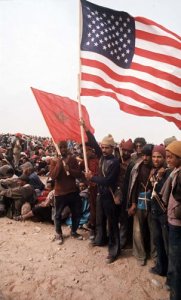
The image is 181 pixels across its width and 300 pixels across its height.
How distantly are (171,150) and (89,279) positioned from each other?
2.45m

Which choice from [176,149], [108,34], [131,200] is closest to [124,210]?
[131,200]

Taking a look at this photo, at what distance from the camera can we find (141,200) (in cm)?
476

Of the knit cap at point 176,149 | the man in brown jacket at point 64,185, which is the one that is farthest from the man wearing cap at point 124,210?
the knit cap at point 176,149

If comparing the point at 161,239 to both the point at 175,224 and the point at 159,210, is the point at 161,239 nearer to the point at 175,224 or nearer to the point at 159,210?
the point at 159,210

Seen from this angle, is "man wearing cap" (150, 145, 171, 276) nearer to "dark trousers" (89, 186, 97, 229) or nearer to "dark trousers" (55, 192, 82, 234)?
"dark trousers" (89, 186, 97, 229)

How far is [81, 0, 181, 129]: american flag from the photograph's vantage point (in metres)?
4.59

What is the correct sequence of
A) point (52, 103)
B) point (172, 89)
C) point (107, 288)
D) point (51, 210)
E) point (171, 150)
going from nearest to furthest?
point (171, 150), point (107, 288), point (172, 89), point (52, 103), point (51, 210)

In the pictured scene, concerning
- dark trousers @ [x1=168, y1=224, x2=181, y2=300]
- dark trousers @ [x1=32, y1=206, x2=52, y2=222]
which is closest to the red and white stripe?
dark trousers @ [x1=168, y1=224, x2=181, y2=300]

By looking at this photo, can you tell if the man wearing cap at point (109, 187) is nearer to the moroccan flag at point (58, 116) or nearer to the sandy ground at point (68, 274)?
the sandy ground at point (68, 274)

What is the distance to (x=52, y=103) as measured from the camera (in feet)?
18.0

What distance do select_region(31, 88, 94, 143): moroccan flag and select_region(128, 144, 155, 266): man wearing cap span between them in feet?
4.56

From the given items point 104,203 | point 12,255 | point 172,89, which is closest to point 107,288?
point 104,203

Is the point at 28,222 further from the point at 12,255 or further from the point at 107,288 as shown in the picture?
the point at 107,288

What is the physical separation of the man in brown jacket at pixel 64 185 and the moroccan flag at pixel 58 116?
337mm
